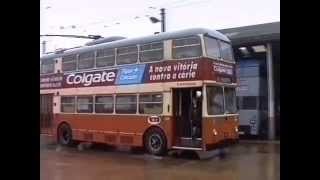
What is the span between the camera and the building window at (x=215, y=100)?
419cm

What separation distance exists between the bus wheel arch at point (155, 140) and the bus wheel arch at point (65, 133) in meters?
0.77

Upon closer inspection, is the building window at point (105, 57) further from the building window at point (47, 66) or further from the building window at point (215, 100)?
the building window at point (215, 100)

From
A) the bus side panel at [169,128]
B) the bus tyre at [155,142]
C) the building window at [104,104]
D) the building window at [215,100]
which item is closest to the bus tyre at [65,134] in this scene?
the building window at [104,104]

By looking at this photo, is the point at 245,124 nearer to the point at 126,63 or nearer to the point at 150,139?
the point at 150,139

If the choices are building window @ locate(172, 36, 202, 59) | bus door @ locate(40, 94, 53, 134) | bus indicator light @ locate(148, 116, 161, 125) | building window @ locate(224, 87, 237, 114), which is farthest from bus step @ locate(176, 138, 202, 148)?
bus door @ locate(40, 94, 53, 134)

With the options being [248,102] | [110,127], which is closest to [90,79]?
[110,127]

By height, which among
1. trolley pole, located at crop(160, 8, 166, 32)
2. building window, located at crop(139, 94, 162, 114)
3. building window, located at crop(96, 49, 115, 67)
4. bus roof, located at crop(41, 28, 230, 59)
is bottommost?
building window, located at crop(139, 94, 162, 114)

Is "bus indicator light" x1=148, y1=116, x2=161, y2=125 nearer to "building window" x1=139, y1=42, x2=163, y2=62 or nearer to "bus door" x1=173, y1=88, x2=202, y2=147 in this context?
"bus door" x1=173, y1=88, x2=202, y2=147

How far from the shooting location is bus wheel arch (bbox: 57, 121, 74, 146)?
465 cm

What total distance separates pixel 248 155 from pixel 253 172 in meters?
0.17

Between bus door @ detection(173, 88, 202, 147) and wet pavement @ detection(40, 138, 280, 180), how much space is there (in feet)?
0.50

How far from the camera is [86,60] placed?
15.2 feet
